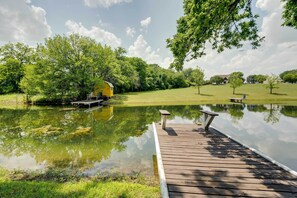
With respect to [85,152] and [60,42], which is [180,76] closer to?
[60,42]

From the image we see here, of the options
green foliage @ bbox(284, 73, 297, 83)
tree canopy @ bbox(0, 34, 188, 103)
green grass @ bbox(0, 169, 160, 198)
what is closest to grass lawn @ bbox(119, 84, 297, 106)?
tree canopy @ bbox(0, 34, 188, 103)

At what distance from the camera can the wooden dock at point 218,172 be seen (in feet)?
11.1

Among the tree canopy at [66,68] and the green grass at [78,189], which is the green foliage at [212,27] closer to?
the green grass at [78,189]

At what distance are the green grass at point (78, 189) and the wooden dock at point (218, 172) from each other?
25.6 inches

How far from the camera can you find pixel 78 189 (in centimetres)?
399

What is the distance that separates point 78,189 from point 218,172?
3393 mm

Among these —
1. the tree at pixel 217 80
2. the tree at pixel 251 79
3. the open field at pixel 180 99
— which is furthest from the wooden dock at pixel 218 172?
the tree at pixel 251 79

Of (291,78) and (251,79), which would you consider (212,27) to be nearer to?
(291,78)

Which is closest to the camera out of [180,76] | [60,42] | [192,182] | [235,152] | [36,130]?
[192,182]

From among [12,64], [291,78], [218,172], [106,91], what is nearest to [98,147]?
[218,172]

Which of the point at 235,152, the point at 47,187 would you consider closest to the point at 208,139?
the point at 235,152

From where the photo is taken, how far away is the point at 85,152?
7.08m

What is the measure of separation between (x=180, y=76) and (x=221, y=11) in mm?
64353

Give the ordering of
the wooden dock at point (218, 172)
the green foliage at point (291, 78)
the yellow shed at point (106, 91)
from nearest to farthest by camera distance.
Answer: the wooden dock at point (218, 172), the yellow shed at point (106, 91), the green foliage at point (291, 78)
